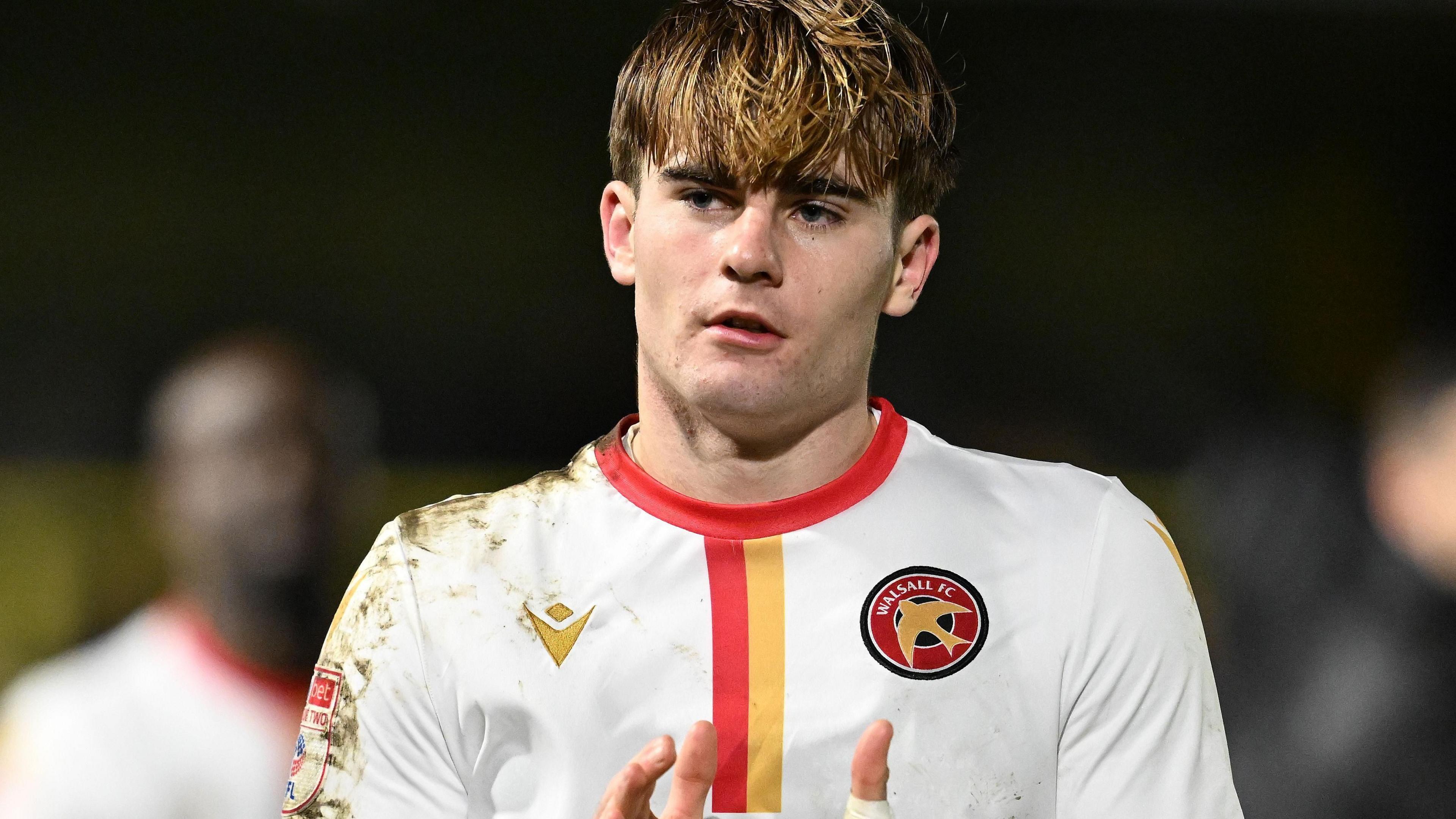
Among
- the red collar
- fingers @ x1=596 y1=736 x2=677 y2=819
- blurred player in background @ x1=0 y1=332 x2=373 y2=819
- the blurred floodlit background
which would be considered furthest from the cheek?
blurred player in background @ x1=0 y1=332 x2=373 y2=819

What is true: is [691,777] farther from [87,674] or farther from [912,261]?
[87,674]

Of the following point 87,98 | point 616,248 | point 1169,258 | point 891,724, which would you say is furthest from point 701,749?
point 87,98

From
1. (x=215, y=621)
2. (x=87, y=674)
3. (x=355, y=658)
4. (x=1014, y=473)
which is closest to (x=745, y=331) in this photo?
(x=1014, y=473)

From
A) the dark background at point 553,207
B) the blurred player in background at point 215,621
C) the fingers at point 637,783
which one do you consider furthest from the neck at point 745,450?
the blurred player in background at point 215,621

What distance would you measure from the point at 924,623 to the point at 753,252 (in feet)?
1.33

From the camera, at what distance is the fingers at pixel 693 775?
3.60 ft

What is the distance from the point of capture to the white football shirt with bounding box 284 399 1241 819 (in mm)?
1229

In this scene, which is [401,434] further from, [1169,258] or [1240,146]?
[1240,146]

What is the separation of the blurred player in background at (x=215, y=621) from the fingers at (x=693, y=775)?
132 cm

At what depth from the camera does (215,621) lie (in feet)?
7.64

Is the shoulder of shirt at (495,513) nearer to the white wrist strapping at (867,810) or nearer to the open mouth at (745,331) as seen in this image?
the open mouth at (745,331)

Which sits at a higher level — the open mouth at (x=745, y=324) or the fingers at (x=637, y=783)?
the open mouth at (x=745, y=324)

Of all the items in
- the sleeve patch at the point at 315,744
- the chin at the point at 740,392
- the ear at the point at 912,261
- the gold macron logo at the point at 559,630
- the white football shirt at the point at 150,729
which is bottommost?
the white football shirt at the point at 150,729

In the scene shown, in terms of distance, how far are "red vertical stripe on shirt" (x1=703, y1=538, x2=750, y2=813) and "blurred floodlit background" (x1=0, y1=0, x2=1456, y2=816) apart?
1.14m
